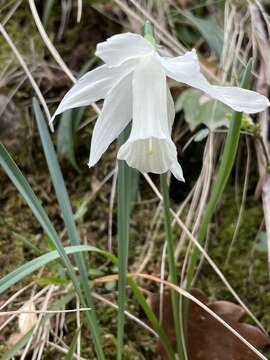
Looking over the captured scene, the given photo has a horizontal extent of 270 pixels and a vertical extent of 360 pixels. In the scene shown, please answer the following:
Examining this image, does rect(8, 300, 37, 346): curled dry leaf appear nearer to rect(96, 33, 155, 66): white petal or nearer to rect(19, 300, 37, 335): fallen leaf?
rect(19, 300, 37, 335): fallen leaf

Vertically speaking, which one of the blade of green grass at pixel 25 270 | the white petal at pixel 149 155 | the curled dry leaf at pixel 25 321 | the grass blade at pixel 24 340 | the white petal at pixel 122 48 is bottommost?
the curled dry leaf at pixel 25 321

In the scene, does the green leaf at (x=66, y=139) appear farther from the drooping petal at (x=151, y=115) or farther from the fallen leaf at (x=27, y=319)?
the drooping petal at (x=151, y=115)

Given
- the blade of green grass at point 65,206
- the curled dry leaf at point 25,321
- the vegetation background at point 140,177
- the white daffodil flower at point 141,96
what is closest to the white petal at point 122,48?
the white daffodil flower at point 141,96

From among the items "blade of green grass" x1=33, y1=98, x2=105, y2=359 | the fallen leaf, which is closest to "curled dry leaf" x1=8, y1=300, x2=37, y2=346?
the fallen leaf

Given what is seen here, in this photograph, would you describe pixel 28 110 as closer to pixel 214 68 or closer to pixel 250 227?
pixel 214 68

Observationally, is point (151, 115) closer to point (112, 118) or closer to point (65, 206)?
point (112, 118)

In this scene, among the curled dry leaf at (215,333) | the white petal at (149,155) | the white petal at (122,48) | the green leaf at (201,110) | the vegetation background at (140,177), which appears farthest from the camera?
the green leaf at (201,110)
